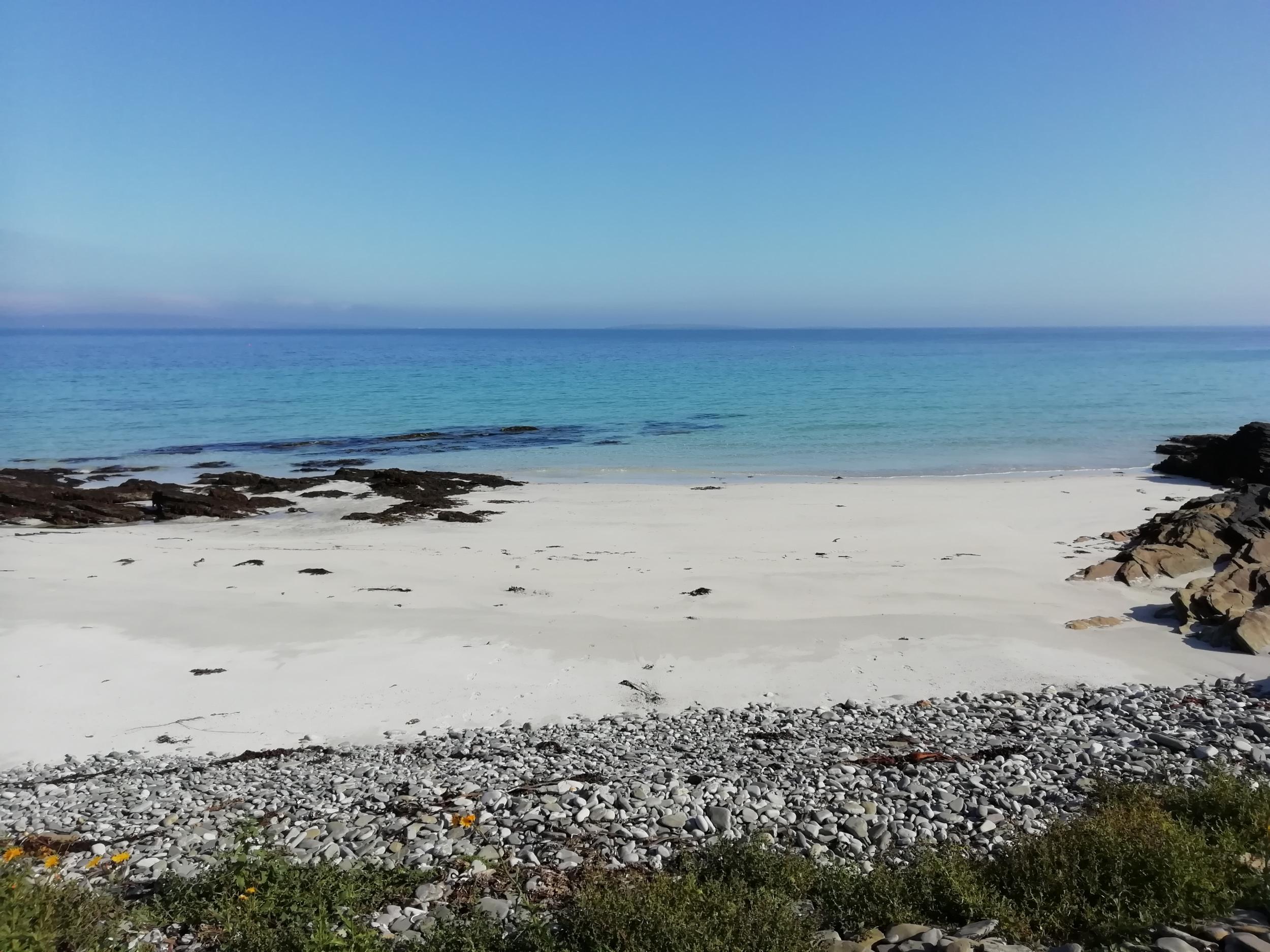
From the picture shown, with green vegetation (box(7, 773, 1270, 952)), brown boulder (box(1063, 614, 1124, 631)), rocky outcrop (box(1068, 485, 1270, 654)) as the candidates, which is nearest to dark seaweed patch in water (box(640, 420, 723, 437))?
rocky outcrop (box(1068, 485, 1270, 654))

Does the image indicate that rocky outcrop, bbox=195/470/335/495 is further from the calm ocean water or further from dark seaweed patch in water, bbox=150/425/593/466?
dark seaweed patch in water, bbox=150/425/593/466

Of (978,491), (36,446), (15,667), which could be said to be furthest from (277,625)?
(36,446)

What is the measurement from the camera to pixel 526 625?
1198 cm

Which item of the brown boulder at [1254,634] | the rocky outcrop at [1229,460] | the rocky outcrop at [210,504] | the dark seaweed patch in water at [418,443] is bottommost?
the rocky outcrop at [210,504]

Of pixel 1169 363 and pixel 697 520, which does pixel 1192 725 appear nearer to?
pixel 697 520

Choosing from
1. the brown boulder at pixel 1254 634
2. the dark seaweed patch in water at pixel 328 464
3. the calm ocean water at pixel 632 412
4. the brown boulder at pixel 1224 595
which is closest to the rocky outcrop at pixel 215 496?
the dark seaweed patch in water at pixel 328 464

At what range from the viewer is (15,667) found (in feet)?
33.2

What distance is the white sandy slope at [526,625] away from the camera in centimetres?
937

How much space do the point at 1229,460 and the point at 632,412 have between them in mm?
29628

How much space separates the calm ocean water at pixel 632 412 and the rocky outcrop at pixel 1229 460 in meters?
3.21

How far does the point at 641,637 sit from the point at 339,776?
16.2 ft

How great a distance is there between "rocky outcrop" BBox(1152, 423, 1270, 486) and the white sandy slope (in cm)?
554

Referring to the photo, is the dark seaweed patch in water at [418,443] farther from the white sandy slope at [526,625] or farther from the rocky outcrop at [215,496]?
the white sandy slope at [526,625]

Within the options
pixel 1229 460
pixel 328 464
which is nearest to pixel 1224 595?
pixel 1229 460
